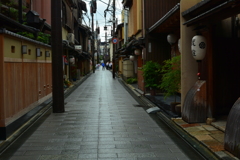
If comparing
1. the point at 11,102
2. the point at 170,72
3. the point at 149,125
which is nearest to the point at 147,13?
the point at 170,72

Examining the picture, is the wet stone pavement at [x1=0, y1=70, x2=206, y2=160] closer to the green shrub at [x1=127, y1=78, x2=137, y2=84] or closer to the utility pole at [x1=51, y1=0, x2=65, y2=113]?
the utility pole at [x1=51, y1=0, x2=65, y2=113]

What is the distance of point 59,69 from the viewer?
45.4ft

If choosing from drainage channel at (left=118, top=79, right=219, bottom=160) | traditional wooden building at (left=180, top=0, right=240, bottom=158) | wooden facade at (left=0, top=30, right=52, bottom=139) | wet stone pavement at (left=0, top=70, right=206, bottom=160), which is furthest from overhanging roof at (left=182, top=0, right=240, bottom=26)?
wooden facade at (left=0, top=30, right=52, bottom=139)

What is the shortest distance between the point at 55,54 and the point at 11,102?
407 cm

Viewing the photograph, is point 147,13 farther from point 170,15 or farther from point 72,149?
point 72,149

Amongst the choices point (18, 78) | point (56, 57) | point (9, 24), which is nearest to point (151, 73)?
point (56, 57)

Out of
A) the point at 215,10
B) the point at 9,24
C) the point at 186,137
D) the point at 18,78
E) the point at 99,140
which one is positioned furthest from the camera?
the point at 9,24

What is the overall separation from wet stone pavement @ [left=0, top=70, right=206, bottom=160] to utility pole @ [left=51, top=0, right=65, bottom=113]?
68cm

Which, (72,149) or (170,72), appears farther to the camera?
(170,72)

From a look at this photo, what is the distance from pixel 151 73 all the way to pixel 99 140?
10526mm

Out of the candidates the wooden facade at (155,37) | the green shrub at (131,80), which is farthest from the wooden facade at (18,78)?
the green shrub at (131,80)

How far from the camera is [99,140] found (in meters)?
8.73

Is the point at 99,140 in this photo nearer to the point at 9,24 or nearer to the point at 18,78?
the point at 18,78

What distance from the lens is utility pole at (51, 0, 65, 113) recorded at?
45.2 feet
